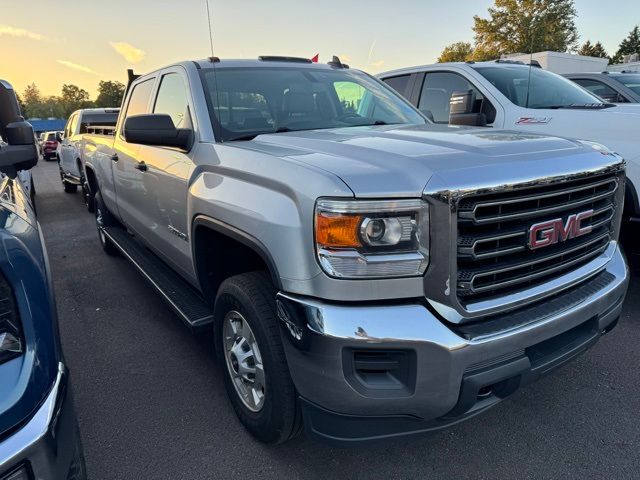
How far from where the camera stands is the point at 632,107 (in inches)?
190

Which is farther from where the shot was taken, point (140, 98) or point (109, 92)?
point (109, 92)

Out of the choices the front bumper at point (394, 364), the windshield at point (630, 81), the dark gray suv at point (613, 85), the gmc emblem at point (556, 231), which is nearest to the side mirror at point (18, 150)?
the front bumper at point (394, 364)

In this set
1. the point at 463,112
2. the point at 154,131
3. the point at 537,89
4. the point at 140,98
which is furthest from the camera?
the point at 537,89

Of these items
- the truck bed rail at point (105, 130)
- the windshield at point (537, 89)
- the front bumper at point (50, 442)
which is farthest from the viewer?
the truck bed rail at point (105, 130)

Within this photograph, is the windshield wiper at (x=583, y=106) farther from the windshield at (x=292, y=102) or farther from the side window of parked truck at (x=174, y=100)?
the side window of parked truck at (x=174, y=100)

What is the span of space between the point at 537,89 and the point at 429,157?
13.5ft

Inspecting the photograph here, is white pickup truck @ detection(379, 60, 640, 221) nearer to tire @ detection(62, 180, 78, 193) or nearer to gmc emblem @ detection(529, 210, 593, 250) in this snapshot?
gmc emblem @ detection(529, 210, 593, 250)

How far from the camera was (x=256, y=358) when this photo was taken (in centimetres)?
238

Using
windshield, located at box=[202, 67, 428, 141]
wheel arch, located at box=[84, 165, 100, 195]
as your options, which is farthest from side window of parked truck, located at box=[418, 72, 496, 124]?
wheel arch, located at box=[84, 165, 100, 195]

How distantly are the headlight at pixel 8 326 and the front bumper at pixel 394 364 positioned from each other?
927mm

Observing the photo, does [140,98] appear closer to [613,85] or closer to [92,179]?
[92,179]

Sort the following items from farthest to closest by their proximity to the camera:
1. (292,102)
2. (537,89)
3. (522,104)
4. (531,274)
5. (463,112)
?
(537,89)
(522,104)
(463,112)
(292,102)
(531,274)

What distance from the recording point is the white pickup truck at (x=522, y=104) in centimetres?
413

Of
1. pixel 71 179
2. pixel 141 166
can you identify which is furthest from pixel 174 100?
pixel 71 179
